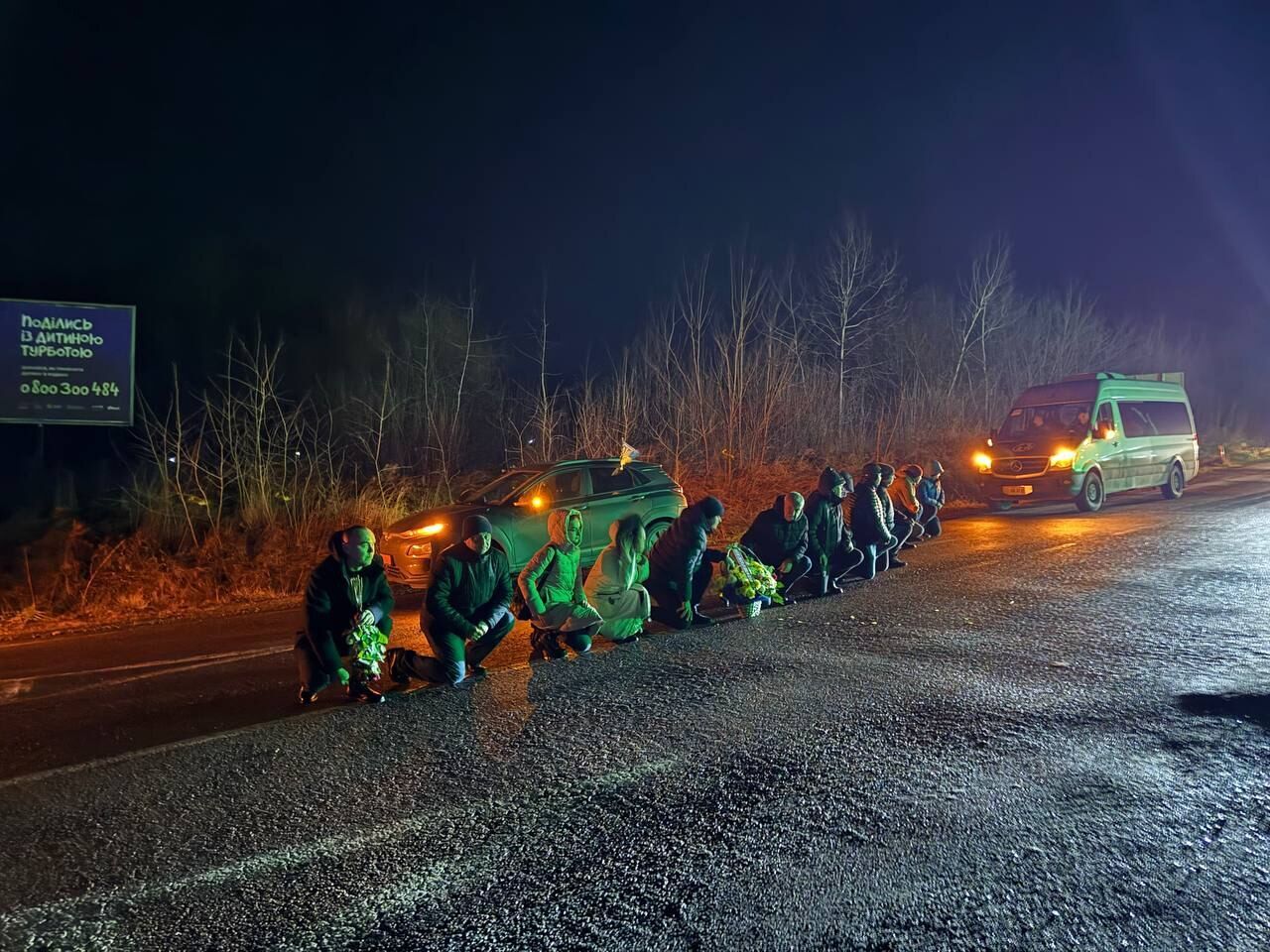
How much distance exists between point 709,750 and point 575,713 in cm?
109

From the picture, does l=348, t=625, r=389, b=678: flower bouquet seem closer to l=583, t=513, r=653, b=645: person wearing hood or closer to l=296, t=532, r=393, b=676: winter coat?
l=296, t=532, r=393, b=676: winter coat

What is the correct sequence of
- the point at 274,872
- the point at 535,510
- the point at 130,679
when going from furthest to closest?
the point at 535,510 < the point at 130,679 < the point at 274,872

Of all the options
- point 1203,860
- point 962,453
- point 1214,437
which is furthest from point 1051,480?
point 1214,437

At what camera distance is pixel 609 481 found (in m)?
11.1

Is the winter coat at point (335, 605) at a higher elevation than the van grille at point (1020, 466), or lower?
lower

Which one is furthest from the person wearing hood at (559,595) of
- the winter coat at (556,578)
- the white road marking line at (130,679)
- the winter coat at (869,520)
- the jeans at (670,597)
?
the winter coat at (869,520)

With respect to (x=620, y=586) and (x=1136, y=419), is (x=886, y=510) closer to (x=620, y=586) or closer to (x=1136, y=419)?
(x=620, y=586)

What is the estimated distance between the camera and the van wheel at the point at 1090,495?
16.3 m

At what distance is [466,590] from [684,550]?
235cm

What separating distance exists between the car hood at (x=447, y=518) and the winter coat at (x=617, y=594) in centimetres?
282

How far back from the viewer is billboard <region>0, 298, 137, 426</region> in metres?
12.8

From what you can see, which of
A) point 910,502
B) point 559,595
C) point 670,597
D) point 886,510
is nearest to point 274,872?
point 559,595

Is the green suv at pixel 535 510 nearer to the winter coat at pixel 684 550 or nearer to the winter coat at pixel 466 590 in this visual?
the winter coat at pixel 684 550

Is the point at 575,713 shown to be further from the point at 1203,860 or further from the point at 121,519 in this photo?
the point at 121,519
